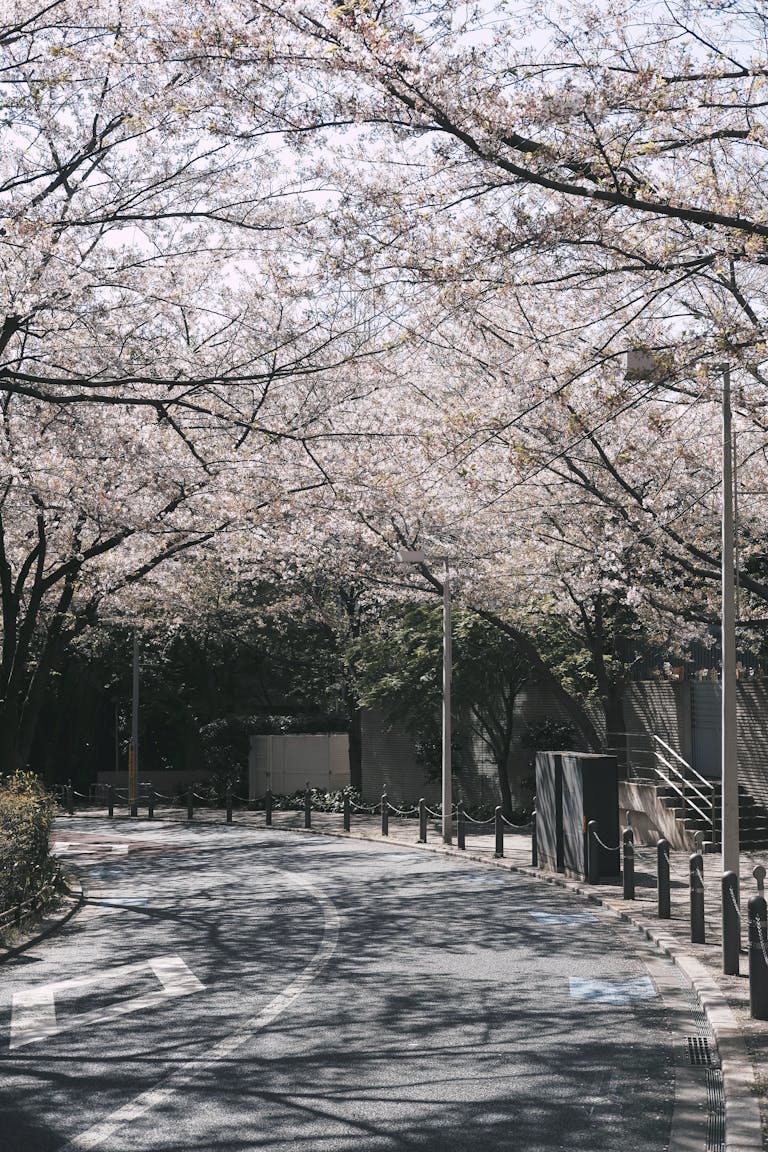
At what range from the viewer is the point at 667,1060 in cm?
885

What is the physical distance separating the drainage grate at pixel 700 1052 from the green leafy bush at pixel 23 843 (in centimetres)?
859

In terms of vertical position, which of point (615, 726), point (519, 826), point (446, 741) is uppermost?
point (615, 726)

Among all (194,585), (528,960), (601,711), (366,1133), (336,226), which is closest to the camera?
(366,1133)

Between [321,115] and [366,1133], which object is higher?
[321,115]

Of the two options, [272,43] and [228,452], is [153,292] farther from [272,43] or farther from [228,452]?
[272,43]

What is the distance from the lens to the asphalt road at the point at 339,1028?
23.6ft

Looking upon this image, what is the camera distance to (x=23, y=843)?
1548cm

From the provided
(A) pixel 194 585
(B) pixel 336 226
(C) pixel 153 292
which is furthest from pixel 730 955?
(A) pixel 194 585

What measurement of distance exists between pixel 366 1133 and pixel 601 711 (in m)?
28.0

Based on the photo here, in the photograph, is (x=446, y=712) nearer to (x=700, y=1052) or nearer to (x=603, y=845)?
(x=603, y=845)

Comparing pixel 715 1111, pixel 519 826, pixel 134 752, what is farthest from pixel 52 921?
pixel 134 752

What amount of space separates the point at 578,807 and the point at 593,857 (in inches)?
34.6

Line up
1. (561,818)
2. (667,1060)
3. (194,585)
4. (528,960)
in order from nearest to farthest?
(667,1060)
(528,960)
(561,818)
(194,585)

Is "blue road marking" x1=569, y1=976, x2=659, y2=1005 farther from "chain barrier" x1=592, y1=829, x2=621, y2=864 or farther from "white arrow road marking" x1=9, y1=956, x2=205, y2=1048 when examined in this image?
"chain barrier" x1=592, y1=829, x2=621, y2=864
